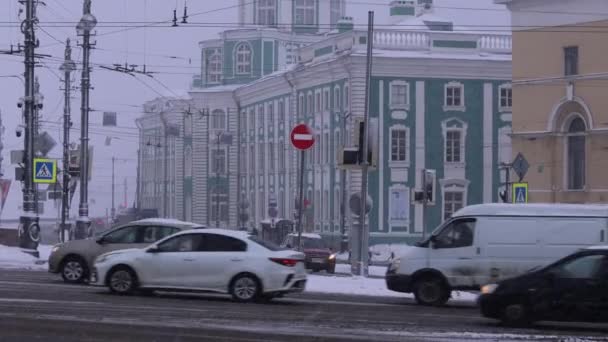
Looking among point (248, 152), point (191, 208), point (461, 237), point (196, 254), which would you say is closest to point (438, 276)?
point (461, 237)

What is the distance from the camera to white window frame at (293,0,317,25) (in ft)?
314

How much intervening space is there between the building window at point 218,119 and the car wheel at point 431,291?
67.2m

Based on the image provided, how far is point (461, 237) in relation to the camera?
26594 mm

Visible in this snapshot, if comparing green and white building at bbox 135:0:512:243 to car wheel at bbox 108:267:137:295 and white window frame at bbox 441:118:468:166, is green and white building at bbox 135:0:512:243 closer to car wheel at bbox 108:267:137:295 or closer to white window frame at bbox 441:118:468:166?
white window frame at bbox 441:118:468:166

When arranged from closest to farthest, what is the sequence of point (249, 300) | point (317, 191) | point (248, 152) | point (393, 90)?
point (249, 300) < point (393, 90) < point (317, 191) < point (248, 152)

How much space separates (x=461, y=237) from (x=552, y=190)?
30.5 m

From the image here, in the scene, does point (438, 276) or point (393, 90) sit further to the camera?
point (393, 90)

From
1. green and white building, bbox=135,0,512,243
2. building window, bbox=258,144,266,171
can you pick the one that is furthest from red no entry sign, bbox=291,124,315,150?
building window, bbox=258,144,266,171

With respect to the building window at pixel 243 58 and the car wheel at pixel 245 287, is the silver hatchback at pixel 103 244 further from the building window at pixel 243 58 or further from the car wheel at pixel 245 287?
the building window at pixel 243 58

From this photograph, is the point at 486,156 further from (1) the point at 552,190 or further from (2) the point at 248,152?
(2) the point at 248,152

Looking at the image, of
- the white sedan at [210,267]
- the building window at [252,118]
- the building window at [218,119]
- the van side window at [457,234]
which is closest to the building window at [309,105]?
the building window at [252,118]

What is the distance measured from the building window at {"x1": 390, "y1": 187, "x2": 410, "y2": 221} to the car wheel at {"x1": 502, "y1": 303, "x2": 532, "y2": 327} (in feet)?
164

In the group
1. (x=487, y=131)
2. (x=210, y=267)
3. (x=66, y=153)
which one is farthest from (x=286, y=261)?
(x=487, y=131)

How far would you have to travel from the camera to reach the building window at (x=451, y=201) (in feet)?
235
